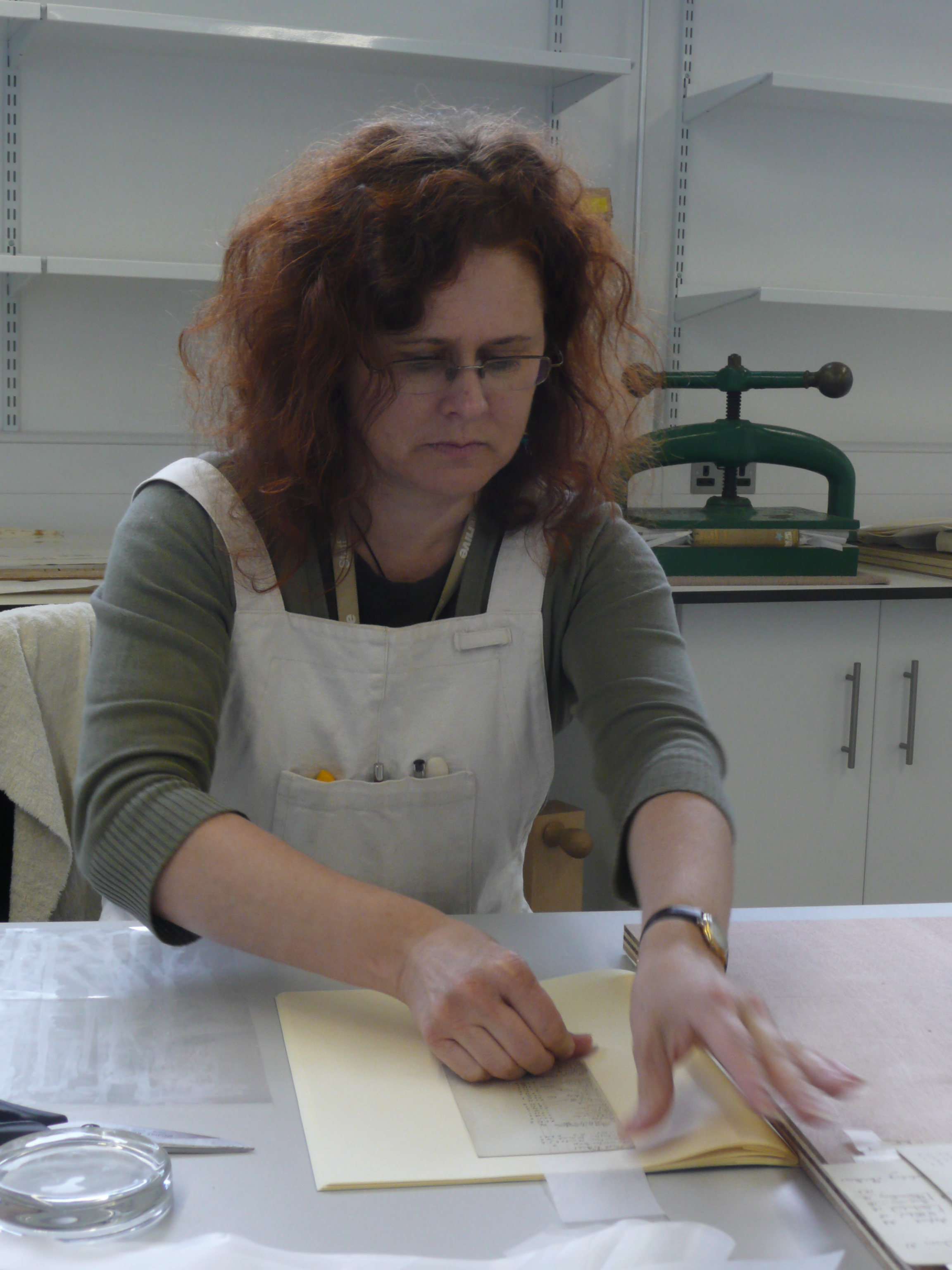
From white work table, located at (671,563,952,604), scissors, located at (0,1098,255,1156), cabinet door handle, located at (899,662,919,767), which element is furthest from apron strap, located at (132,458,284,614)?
cabinet door handle, located at (899,662,919,767)

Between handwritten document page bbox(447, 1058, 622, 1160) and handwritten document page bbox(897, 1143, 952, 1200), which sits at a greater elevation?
handwritten document page bbox(897, 1143, 952, 1200)

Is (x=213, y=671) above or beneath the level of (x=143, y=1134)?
above

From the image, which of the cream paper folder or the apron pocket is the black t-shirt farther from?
the cream paper folder

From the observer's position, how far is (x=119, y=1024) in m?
0.81

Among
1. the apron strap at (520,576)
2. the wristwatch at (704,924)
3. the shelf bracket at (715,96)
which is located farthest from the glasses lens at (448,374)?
Answer: the shelf bracket at (715,96)

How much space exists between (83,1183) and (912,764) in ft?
6.72

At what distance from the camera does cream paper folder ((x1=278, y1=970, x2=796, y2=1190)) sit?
66cm

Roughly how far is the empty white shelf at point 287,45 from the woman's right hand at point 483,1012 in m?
1.98

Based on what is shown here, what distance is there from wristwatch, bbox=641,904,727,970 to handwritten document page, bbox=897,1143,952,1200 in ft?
0.70

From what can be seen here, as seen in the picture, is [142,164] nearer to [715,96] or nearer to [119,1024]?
[715,96]

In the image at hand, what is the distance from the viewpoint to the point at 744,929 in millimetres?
978

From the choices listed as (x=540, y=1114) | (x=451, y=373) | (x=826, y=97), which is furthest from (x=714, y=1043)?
(x=826, y=97)

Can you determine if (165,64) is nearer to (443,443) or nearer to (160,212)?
(160,212)

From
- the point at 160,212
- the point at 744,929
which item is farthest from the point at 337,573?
the point at 160,212
